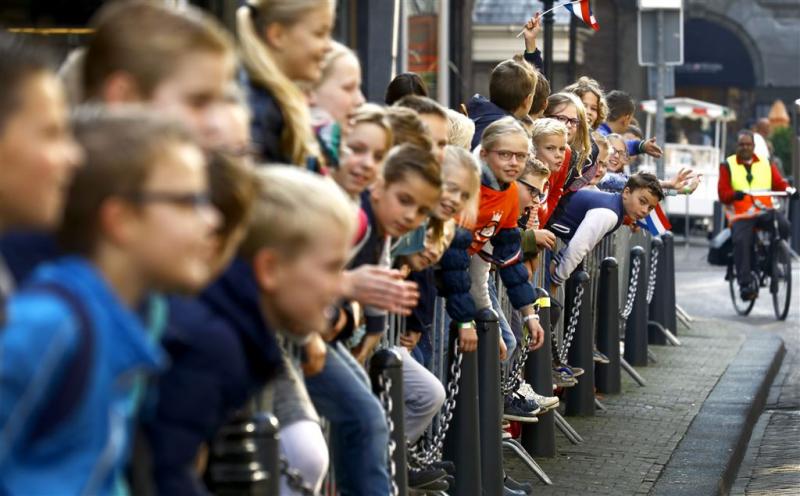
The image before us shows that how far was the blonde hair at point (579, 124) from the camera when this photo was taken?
10875 millimetres

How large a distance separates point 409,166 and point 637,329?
825 centimetres

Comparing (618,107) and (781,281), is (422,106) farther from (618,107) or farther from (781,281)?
(781,281)

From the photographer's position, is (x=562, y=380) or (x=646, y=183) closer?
(x=562, y=380)

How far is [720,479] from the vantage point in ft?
30.5

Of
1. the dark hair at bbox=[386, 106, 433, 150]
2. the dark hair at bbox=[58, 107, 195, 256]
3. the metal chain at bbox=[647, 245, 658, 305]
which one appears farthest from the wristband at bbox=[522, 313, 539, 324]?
the metal chain at bbox=[647, 245, 658, 305]

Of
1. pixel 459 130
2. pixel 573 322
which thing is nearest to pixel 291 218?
pixel 459 130

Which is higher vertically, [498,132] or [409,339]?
[498,132]

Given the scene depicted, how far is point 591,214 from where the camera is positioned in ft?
36.5

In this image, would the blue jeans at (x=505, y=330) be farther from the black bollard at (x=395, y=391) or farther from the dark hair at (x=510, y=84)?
the black bollard at (x=395, y=391)

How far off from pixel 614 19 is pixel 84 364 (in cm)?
4610

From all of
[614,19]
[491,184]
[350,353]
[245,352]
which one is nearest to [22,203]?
[245,352]

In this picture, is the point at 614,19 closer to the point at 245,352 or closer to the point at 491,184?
the point at 491,184

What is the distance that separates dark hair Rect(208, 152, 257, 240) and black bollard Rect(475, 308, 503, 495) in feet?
13.8

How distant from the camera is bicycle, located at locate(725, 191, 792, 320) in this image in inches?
786
